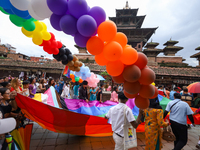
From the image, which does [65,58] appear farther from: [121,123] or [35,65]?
[35,65]

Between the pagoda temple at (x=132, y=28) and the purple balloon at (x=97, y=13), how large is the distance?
2036 cm

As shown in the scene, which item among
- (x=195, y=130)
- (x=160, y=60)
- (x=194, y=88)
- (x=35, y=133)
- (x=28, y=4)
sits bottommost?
(x=195, y=130)

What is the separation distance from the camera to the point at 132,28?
21031 millimetres

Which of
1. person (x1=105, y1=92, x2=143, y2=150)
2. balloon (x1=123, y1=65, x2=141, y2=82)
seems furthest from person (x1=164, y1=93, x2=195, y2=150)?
balloon (x1=123, y1=65, x2=141, y2=82)

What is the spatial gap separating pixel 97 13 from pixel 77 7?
0.88ft

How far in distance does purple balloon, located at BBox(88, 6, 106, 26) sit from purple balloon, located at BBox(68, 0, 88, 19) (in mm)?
86

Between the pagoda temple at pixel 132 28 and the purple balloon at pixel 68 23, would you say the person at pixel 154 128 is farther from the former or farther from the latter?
the pagoda temple at pixel 132 28

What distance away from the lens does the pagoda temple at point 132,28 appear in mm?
19953

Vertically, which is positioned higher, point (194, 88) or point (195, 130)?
point (194, 88)

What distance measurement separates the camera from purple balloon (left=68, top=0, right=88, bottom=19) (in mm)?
1281

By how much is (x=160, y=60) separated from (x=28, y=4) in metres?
24.2

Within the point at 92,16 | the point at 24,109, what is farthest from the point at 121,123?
the point at 24,109

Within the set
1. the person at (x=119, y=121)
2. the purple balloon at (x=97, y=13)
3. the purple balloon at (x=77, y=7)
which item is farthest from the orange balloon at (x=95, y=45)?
the person at (x=119, y=121)

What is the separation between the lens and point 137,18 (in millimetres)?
20906
